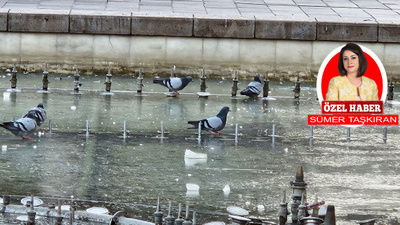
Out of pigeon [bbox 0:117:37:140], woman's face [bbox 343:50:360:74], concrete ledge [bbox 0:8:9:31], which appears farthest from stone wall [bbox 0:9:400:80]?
woman's face [bbox 343:50:360:74]

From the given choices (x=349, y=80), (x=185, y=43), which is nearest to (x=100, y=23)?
(x=185, y=43)

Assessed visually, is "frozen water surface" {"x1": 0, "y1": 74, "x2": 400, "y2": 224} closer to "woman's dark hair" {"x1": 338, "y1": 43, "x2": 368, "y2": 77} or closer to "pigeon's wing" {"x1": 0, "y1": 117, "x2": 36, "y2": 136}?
"pigeon's wing" {"x1": 0, "y1": 117, "x2": 36, "y2": 136}

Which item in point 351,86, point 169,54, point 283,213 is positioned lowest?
point 283,213

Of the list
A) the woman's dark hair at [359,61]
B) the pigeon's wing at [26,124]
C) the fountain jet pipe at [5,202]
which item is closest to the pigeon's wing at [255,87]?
the woman's dark hair at [359,61]

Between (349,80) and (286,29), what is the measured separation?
11.4 metres

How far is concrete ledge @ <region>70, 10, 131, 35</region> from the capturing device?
23.9 meters

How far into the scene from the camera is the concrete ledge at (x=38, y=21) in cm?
2372

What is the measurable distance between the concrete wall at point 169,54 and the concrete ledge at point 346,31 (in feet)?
0.58

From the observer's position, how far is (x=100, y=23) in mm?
23969

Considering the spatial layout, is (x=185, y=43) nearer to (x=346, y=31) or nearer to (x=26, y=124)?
(x=346, y=31)

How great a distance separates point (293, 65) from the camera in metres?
24.4

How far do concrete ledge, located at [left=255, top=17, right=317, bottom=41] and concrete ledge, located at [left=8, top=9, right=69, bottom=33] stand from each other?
186 inches

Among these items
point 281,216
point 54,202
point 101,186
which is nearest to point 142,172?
point 101,186

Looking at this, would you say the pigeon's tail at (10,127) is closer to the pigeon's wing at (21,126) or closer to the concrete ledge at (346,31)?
the pigeon's wing at (21,126)
